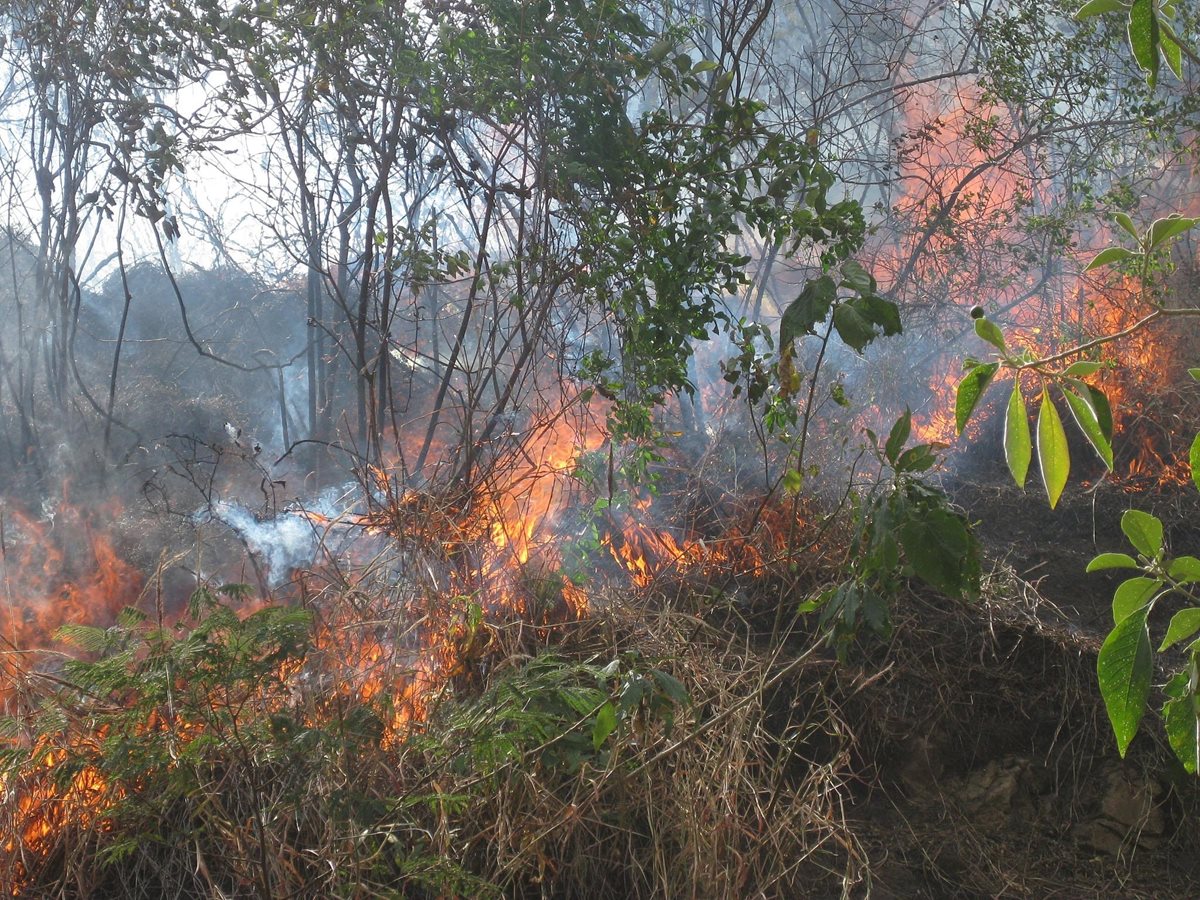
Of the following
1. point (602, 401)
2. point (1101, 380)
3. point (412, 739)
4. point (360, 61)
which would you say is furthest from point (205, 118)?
point (1101, 380)

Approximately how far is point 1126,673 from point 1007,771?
2.82 meters

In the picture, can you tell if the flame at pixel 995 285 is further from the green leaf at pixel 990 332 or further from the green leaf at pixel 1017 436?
the green leaf at pixel 1017 436

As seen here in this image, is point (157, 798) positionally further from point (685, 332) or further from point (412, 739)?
point (685, 332)

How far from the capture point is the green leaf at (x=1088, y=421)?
2.89 ft

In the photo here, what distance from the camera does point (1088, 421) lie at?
89 cm

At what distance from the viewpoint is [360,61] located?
3.87 meters

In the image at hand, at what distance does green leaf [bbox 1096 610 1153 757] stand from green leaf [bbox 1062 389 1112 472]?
0.16m

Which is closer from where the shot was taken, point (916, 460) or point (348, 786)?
point (916, 460)

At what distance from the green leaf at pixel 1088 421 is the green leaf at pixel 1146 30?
289 millimetres

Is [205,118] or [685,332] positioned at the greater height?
[205,118]

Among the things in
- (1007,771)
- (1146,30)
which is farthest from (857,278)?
(1007,771)

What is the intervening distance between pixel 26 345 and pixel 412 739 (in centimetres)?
535

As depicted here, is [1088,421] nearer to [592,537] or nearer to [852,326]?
[852,326]

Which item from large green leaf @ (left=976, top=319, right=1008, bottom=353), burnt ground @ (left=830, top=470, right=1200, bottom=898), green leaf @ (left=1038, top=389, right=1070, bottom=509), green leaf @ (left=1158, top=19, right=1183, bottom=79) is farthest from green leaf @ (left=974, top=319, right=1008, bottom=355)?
burnt ground @ (left=830, top=470, right=1200, bottom=898)
